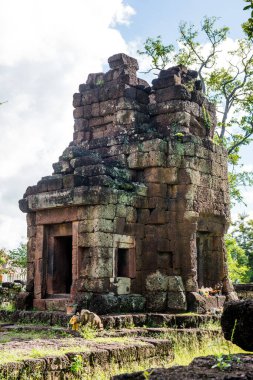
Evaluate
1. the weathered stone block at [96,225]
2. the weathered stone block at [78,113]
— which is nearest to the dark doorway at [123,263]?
the weathered stone block at [96,225]

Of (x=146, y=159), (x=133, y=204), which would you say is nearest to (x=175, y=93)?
(x=146, y=159)

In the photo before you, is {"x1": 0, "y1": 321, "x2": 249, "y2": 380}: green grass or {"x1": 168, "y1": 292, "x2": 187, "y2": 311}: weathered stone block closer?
{"x1": 0, "y1": 321, "x2": 249, "y2": 380}: green grass

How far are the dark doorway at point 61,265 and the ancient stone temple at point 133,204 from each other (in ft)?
0.09

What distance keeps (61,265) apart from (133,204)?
2514 mm

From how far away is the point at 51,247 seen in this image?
43.3 ft

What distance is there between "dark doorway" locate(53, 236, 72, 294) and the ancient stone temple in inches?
1.0

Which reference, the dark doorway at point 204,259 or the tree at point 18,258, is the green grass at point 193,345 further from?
the tree at point 18,258

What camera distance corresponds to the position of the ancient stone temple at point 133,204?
11977mm

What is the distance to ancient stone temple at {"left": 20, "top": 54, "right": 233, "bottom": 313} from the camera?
39.3 ft

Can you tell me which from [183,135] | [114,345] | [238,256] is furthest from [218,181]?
[238,256]

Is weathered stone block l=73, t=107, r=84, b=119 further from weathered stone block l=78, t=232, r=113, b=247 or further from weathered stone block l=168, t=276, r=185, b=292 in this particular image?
weathered stone block l=168, t=276, r=185, b=292

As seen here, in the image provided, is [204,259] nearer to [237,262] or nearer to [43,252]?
[43,252]

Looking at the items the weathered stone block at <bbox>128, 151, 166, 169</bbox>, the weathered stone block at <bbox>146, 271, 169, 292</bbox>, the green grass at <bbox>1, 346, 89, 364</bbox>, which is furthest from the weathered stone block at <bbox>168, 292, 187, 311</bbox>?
the green grass at <bbox>1, 346, 89, 364</bbox>

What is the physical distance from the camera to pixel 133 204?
12.8 metres
